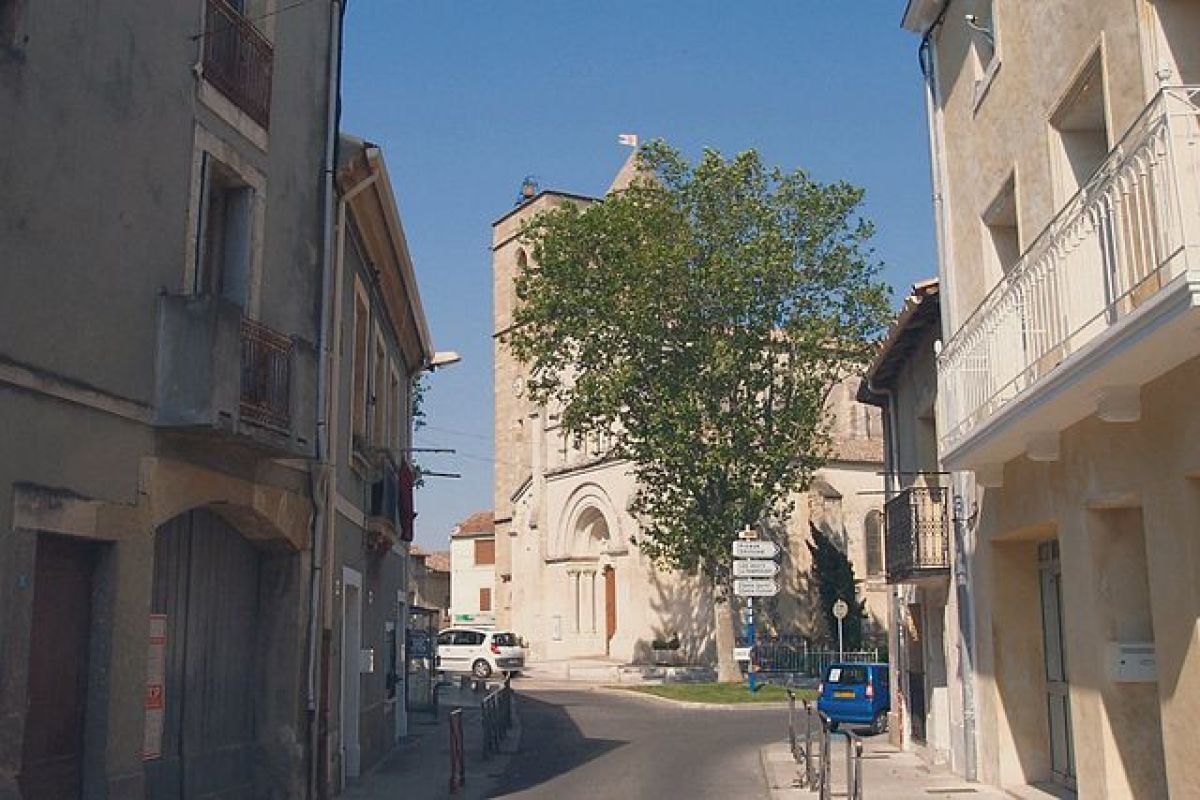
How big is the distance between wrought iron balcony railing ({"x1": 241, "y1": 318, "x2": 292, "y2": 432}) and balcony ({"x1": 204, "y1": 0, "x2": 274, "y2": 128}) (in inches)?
81.4

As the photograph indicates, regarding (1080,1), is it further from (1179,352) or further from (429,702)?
(429,702)

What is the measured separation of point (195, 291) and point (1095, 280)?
7059 mm

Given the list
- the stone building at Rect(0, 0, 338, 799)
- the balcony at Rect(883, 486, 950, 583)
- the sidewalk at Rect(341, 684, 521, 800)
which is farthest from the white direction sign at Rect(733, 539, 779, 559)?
the stone building at Rect(0, 0, 338, 799)

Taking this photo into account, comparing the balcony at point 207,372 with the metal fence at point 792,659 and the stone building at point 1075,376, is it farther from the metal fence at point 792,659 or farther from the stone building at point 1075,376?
the metal fence at point 792,659

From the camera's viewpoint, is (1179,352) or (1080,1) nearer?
(1179,352)

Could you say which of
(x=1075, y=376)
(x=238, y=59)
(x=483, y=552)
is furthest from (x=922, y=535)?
(x=483, y=552)

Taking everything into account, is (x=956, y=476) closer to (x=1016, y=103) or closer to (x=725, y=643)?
(x=1016, y=103)

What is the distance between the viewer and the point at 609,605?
46.9 meters

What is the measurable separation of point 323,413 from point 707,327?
2145cm

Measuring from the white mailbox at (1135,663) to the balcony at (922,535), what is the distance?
17.6 feet

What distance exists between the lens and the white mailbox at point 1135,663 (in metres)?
9.36

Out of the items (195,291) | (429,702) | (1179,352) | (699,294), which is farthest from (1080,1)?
(699,294)

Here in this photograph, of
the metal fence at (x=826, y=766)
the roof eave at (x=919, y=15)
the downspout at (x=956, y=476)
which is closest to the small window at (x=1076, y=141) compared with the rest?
the downspout at (x=956, y=476)

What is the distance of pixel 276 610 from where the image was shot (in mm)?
12367
